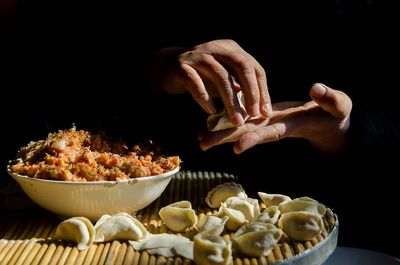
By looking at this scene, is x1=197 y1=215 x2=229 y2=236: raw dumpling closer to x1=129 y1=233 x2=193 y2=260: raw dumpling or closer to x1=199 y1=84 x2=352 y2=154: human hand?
x1=129 y1=233 x2=193 y2=260: raw dumpling

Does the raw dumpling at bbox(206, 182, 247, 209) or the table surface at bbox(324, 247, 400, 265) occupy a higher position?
the raw dumpling at bbox(206, 182, 247, 209)

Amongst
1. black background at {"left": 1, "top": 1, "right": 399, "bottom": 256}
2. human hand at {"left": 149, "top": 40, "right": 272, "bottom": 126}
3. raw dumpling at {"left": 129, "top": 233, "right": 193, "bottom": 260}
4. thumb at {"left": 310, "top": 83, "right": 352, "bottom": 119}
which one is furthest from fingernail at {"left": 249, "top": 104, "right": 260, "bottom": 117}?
black background at {"left": 1, "top": 1, "right": 399, "bottom": 256}

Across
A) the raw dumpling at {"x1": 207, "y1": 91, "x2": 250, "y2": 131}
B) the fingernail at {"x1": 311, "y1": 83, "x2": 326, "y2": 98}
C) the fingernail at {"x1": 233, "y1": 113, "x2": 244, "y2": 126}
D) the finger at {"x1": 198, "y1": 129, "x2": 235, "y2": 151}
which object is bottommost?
the finger at {"x1": 198, "y1": 129, "x2": 235, "y2": 151}

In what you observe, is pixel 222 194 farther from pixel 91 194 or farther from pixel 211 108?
pixel 91 194

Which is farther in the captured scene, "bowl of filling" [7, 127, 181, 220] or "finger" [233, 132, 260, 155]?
"finger" [233, 132, 260, 155]

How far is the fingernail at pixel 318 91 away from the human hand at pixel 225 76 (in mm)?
109

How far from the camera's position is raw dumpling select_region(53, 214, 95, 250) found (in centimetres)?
84

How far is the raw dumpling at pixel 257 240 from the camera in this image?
31.7 inches

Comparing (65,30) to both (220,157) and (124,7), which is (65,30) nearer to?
(124,7)

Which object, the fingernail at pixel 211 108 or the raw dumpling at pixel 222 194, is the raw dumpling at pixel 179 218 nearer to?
the raw dumpling at pixel 222 194

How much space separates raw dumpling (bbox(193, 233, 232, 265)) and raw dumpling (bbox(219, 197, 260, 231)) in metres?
0.14

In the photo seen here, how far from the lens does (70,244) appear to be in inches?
33.9

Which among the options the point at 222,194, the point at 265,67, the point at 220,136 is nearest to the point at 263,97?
the point at 220,136

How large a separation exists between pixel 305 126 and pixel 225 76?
0.28 meters
